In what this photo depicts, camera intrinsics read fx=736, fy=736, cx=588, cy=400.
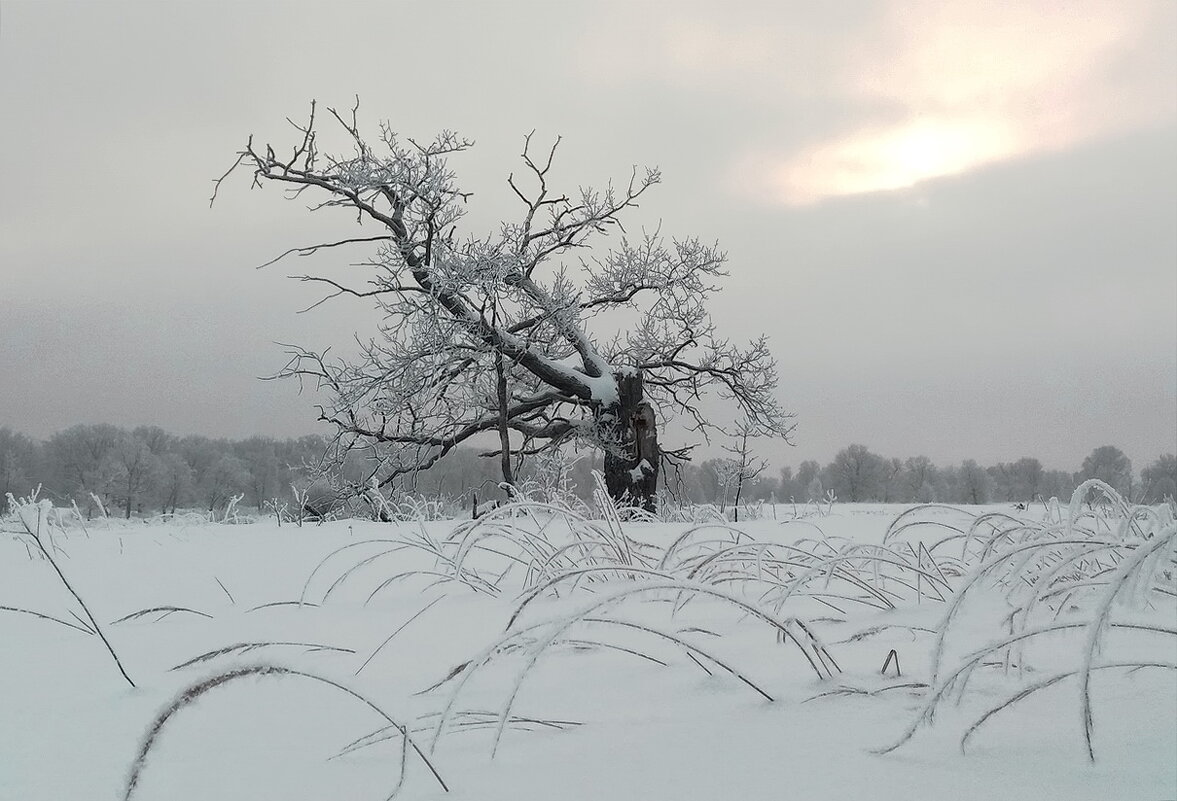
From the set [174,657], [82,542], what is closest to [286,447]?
[82,542]

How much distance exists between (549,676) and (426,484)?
11190 millimetres

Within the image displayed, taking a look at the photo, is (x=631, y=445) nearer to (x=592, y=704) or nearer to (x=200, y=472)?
(x=592, y=704)

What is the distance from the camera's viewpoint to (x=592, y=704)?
0.93 m

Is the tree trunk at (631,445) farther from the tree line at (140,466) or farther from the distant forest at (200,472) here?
the tree line at (140,466)

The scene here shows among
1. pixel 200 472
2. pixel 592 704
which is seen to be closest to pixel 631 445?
pixel 592 704

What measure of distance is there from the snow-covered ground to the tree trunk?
770 centimetres

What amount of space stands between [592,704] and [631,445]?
8.58 m

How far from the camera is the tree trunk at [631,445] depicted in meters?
9.51

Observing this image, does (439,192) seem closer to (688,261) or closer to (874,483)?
(688,261)

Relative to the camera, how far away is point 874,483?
2727cm

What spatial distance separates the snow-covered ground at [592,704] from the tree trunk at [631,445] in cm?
770

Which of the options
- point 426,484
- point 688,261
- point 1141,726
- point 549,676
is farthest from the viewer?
point 426,484

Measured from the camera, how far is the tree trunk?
951cm

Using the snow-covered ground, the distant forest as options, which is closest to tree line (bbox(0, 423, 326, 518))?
the distant forest
